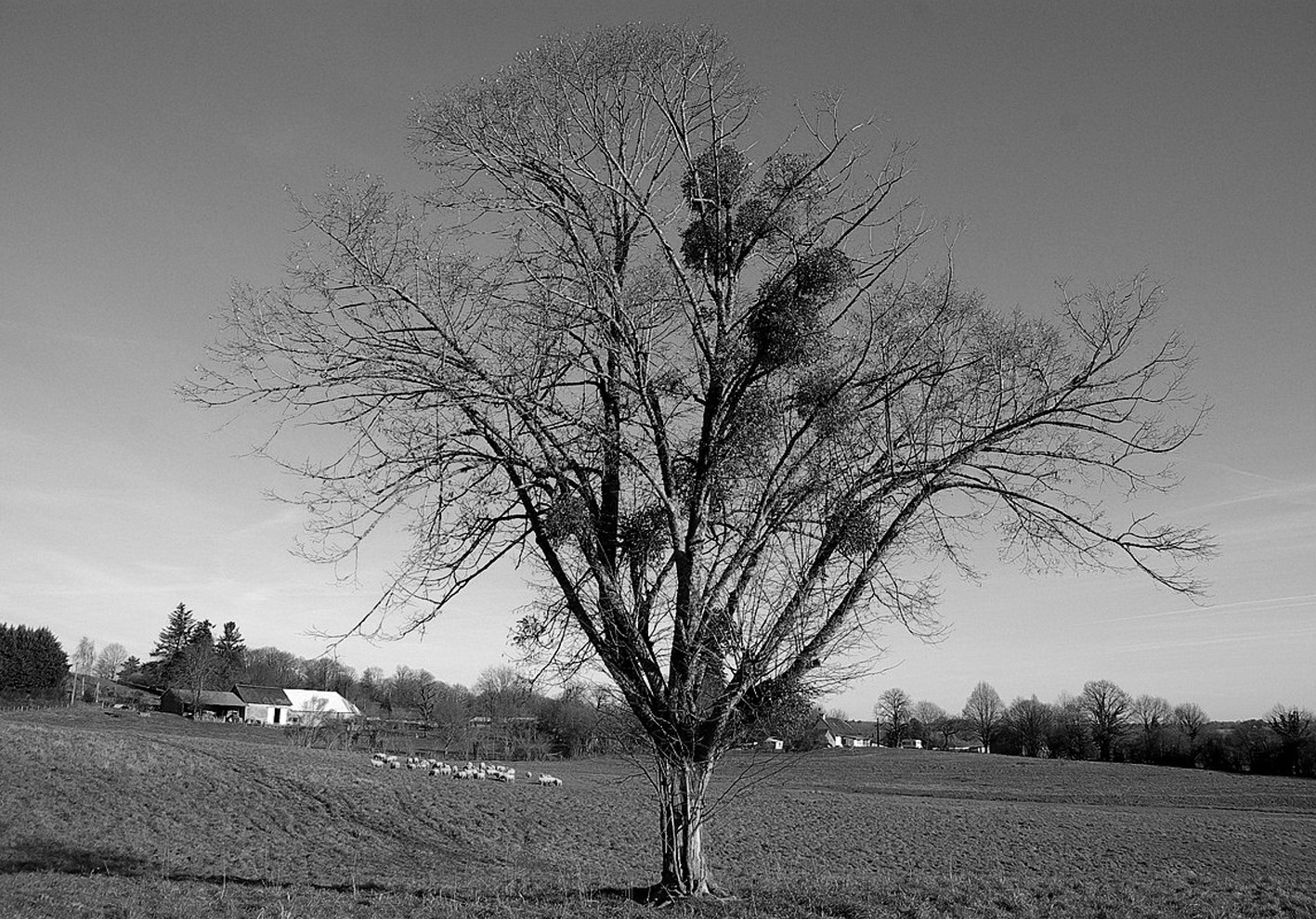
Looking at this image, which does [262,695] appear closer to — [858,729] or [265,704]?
[265,704]

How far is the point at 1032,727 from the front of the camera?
Result: 85375mm

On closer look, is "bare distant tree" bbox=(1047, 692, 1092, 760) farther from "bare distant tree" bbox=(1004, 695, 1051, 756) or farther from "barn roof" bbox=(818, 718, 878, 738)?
"barn roof" bbox=(818, 718, 878, 738)

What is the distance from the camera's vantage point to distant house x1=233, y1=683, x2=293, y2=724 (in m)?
81.3

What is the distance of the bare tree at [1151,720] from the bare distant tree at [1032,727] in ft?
27.5

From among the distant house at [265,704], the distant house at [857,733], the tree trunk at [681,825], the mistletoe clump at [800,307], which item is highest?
the mistletoe clump at [800,307]

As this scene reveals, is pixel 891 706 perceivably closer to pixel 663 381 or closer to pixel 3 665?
pixel 3 665

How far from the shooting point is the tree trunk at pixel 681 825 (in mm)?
7152

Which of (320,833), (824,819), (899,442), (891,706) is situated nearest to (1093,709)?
(891,706)

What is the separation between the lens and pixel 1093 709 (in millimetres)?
83438

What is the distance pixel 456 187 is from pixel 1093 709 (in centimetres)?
9037

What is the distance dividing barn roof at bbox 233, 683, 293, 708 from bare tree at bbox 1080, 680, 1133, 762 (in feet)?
242

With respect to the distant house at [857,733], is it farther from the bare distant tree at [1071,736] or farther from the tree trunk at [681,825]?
the tree trunk at [681,825]

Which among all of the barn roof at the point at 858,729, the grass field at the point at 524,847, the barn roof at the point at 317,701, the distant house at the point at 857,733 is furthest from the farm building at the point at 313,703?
the barn roof at the point at 858,729

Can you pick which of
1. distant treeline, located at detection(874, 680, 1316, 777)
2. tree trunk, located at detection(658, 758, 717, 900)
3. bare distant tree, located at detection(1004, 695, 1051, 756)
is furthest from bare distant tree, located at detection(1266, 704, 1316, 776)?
tree trunk, located at detection(658, 758, 717, 900)
